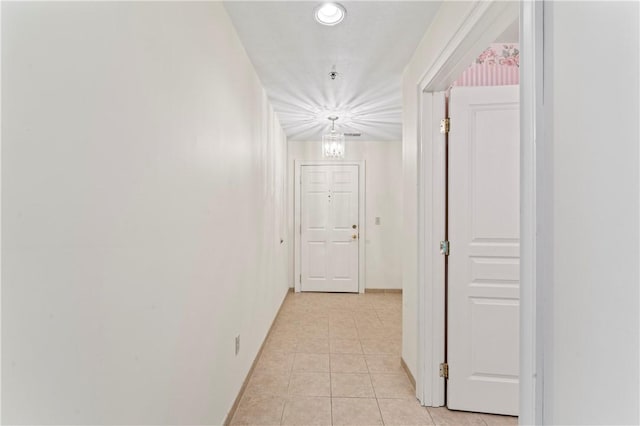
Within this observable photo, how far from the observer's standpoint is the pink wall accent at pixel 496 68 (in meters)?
2.19

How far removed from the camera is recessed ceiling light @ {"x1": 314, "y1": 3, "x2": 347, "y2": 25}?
1.76 metres

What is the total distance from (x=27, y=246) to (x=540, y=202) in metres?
1.25

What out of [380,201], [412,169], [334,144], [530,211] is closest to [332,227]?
[380,201]

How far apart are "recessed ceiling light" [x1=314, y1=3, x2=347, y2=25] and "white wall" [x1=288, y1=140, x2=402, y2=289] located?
3.14 m

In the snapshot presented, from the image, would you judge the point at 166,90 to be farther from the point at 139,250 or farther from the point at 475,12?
the point at 475,12

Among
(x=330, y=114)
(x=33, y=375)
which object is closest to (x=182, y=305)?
(x=33, y=375)

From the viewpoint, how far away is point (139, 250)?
99cm

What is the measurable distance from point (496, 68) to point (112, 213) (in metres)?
2.40

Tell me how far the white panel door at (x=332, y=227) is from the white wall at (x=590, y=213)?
410 cm

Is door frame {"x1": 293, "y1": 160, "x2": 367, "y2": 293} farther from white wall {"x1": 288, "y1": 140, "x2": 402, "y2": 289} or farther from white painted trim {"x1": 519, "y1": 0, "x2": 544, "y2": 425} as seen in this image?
white painted trim {"x1": 519, "y1": 0, "x2": 544, "y2": 425}

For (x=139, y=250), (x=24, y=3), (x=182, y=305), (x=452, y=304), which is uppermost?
(x=24, y=3)

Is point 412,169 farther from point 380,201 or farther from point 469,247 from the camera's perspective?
point 380,201

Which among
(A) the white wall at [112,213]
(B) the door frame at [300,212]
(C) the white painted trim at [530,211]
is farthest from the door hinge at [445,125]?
Answer: (B) the door frame at [300,212]

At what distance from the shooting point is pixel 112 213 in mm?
855
